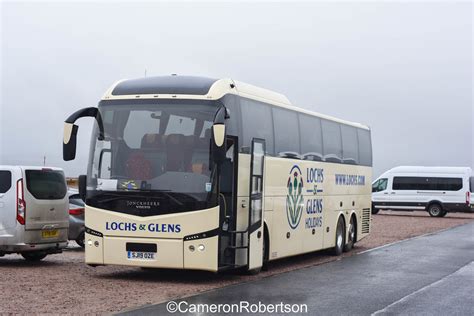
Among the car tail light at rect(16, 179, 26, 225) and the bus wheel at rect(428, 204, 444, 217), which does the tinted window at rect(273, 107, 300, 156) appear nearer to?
the car tail light at rect(16, 179, 26, 225)

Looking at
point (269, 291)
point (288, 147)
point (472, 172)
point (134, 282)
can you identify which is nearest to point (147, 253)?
point (134, 282)

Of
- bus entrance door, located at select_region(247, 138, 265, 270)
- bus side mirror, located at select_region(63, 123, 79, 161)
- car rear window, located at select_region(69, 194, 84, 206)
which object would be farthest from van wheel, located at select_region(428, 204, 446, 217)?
bus side mirror, located at select_region(63, 123, 79, 161)

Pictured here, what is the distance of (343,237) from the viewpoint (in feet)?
75.3

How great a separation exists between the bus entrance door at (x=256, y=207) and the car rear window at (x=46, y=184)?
183 inches

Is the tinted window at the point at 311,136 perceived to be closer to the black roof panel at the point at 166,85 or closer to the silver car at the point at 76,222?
the black roof panel at the point at 166,85

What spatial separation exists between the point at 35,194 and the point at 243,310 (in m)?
7.16

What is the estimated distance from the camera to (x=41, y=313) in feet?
36.3

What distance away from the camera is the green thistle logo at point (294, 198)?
59.6 ft

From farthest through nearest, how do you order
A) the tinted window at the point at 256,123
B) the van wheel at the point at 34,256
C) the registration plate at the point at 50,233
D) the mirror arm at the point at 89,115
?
the van wheel at the point at 34,256 < the registration plate at the point at 50,233 < the tinted window at the point at 256,123 < the mirror arm at the point at 89,115

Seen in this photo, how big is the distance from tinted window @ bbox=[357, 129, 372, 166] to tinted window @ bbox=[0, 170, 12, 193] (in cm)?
1106

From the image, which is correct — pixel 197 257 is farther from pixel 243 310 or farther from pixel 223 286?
pixel 243 310

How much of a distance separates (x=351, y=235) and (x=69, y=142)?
36.4 ft

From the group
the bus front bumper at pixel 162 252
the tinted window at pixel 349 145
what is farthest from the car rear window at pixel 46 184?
the tinted window at pixel 349 145

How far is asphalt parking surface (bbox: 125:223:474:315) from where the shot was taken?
12.1 m
